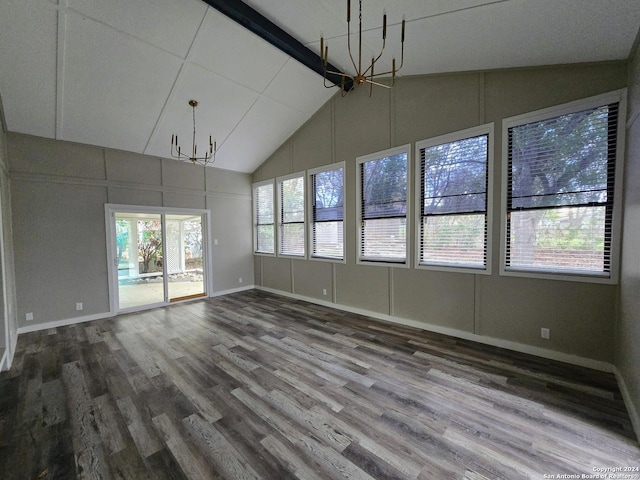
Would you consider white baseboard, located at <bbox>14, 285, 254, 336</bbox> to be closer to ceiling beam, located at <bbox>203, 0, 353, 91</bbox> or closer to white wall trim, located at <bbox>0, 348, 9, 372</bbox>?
white wall trim, located at <bbox>0, 348, 9, 372</bbox>

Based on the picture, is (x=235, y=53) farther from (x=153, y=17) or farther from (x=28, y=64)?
(x=28, y=64)

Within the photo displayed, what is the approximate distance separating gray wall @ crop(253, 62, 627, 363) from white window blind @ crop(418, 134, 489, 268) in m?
0.17

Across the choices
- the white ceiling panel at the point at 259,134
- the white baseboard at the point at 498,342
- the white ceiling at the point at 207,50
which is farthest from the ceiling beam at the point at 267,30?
the white baseboard at the point at 498,342

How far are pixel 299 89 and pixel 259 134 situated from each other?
1290mm

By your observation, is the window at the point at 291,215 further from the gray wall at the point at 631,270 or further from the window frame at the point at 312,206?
the gray wall at the point at 631,270

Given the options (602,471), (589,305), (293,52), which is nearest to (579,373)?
(589,305)

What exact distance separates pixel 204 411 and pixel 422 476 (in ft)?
5.56

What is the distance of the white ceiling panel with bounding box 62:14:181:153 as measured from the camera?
114 inches

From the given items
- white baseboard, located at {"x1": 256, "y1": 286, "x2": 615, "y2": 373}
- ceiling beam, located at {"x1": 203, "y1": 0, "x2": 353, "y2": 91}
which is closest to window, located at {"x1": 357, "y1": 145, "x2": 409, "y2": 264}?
white baseboard, located at {"x1": 256, "y1": 286, "x2": 615, "y2": 373}

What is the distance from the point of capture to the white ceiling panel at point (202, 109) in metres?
3.71

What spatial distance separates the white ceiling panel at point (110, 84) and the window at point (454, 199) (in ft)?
12.6

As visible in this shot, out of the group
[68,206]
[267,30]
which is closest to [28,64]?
[68,206]

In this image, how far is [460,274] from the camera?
3.44 metres

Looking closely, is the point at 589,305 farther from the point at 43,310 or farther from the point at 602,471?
the point at 43,310
